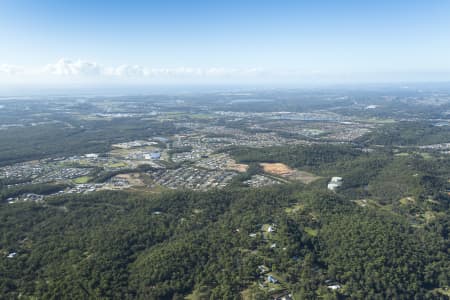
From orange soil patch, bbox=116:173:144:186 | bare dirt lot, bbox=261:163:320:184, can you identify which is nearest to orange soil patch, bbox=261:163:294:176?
bare dirt lot, bbox=261:163:320:184

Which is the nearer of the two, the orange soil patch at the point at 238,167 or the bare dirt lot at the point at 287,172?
the bare dirt lot at the point at 287,172

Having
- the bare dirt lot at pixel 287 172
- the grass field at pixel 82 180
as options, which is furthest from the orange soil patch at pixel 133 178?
the bare dirt lot at pixel 287 172

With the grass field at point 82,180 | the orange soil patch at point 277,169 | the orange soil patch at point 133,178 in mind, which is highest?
the orange soil patch at point 277,169

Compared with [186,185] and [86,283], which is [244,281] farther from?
[186,185]

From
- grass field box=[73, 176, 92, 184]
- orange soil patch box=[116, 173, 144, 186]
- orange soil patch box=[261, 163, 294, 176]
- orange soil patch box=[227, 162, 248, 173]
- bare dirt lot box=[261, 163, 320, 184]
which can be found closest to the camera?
orange soil patch box=[116, 173, 144, 186]

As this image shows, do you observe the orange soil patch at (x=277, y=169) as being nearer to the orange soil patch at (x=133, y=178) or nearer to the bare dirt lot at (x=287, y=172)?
the bare dirt lot at (x=287, y=172)

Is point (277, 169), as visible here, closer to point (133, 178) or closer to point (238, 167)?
point (238, 167)

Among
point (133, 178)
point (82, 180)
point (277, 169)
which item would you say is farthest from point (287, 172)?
point (82, 180)

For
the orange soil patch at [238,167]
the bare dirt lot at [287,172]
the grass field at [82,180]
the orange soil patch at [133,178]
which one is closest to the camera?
the orange soil patch at [133,178]

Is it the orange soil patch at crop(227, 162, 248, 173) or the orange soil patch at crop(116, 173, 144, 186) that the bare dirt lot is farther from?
the orange soil patch at crop(116, 173, 144, 186)

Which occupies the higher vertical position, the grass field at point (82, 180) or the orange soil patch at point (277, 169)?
the orange soil patch at point (277, 169)

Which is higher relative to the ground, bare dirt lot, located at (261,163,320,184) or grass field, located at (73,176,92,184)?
bare dirt lot, located at (261,163,320,184)
